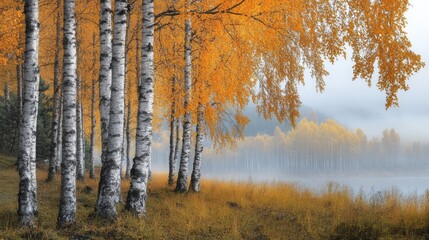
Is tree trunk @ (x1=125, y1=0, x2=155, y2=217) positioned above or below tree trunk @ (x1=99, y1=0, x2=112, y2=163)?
below

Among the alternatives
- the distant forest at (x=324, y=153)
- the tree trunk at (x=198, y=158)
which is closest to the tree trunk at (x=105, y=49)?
the tree trunk at (x=198, y=158)

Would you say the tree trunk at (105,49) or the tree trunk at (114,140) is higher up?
the tree trunk at (105,49)

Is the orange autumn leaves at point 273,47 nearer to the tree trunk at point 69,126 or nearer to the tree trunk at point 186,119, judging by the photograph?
the tree trunk at point 186,119

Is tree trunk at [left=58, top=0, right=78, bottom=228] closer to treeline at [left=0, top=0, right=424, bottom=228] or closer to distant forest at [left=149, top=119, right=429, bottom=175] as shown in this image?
treeline at [left=0, top=0, right=424, bottom=228]

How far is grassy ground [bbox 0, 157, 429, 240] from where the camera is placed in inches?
282

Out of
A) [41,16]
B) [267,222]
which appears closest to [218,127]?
[267,222]

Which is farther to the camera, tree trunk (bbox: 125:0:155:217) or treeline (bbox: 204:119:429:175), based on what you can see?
treeline (bbox: 204:119:429:175)

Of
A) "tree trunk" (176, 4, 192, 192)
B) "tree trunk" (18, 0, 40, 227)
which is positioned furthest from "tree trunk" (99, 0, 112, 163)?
"tree trunk" (176, 4, 192, 192)

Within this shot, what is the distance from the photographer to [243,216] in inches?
395

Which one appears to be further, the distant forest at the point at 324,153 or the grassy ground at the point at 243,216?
the distant forest at the point at 324,153

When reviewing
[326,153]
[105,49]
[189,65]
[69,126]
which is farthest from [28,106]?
[326,153]

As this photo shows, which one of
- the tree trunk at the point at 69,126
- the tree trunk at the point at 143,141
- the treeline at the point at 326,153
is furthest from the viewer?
the treeline at the point at 326,153

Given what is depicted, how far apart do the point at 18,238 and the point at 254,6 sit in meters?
6.29

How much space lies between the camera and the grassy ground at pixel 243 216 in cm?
716
